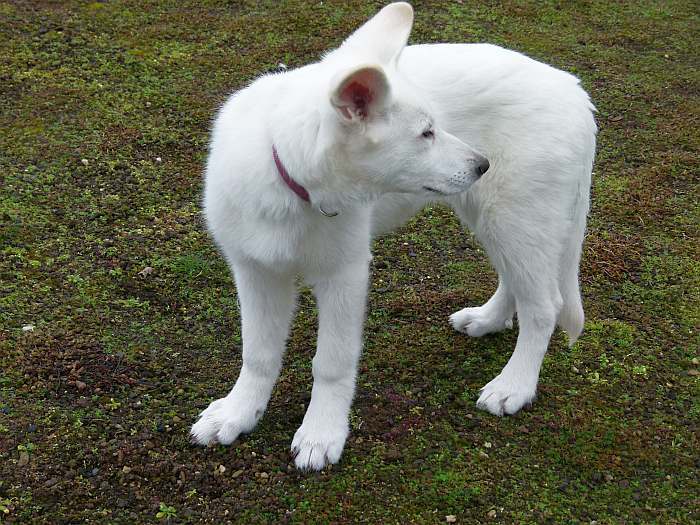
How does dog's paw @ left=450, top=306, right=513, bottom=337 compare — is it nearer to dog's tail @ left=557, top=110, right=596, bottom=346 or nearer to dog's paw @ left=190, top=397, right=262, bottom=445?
dog's tail @ left=557, top=110, right=596, bottom=346

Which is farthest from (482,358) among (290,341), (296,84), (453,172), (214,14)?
(214,14)

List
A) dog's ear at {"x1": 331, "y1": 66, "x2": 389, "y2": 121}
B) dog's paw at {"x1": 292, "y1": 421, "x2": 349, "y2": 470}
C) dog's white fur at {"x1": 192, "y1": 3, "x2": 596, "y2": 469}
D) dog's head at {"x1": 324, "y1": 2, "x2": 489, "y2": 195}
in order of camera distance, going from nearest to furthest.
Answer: dog's ear at {"x1": 331, "y1": 66, "x2": 389, "y2": 121} < dog's head at {"x1": 324, "y1": 2, "x2": 489, "y2": 195} < dog's white fur at {"x1": 192, "y1": 3, "x2": 596, "y2": 469} < dog's paw at {"x1": 292, "y1": 421, "x2": 349, "y2": 470}

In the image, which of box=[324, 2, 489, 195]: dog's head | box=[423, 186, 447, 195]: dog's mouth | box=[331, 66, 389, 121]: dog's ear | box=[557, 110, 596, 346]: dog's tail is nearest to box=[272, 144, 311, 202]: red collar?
box=[324, 2, 489, 195]: dog's head

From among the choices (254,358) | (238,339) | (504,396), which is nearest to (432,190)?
(254,358)

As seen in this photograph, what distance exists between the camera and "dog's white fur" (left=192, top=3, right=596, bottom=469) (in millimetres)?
3023

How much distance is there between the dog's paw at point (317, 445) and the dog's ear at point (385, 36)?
1616 mm

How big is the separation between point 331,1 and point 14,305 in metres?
4.69

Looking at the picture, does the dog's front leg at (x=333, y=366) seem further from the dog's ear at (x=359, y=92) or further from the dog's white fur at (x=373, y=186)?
the dog's ear at (x=359, y=92)

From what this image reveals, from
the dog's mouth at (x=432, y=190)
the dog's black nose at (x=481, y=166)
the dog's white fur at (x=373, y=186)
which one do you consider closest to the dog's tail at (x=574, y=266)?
the dog's white fur at (x=373, y=186)

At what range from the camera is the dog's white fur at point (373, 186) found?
3.02m

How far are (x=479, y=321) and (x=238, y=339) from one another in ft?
4.22

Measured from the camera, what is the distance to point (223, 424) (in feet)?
12.2

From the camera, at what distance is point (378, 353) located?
4.39 meters

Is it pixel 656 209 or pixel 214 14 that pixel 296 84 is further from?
pixel 214 14
